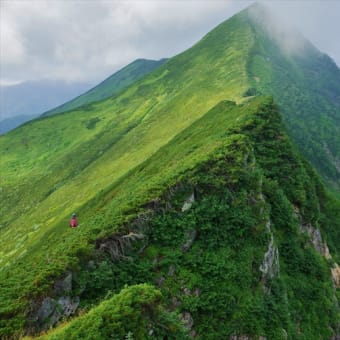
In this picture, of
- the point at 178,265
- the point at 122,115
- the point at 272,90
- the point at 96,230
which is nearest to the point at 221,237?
the point at 178,265

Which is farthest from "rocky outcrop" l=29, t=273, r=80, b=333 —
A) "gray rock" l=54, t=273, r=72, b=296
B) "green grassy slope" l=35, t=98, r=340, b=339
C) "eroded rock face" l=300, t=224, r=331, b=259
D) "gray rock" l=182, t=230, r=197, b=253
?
"eroded rock face" l=300, t=224, r=331, b=259

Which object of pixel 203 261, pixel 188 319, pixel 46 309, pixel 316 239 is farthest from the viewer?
pixel 316 239

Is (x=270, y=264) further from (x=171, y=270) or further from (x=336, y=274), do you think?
(x=336, y=274)

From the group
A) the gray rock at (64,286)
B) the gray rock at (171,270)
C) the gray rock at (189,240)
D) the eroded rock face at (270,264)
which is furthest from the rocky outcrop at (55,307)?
the eroded rock face at (270,264)

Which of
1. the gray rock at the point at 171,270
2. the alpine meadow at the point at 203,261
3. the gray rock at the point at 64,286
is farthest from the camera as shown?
the gray rock at the point at 171,270

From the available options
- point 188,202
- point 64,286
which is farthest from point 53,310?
point 188,202

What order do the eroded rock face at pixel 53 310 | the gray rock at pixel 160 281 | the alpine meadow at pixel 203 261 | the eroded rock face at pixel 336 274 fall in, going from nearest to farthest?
the alpine meadow at pixel 203 261, the eroded rock face at pixel 53 310, the gray rock at pixel 160 281, the eroded rock face at pixel 336 274

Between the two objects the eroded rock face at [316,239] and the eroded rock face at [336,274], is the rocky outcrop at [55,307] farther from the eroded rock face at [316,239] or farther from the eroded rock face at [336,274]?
the eroded rock face at [336,274]

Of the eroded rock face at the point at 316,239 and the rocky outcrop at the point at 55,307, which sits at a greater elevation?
the rocky outcrop at the point at 55,307

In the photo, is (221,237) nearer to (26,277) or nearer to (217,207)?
(217,207)
